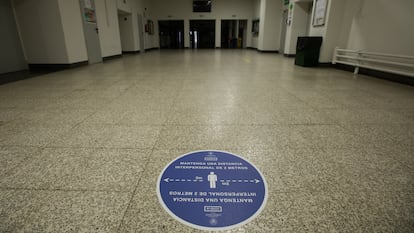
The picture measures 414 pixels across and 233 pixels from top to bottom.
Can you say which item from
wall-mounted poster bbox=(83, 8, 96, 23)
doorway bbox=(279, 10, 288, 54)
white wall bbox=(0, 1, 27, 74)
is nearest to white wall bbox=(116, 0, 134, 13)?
wall-mounted poster bbox=(83, 8, 96, 23)

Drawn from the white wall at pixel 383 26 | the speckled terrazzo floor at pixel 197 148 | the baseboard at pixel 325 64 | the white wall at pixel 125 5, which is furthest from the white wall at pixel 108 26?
the white wall at pixel 383 26

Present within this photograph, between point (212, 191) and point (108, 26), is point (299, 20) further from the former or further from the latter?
point (212, 191)

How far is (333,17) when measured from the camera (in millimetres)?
6156

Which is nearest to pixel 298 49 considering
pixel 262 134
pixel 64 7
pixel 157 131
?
pixel 262 134

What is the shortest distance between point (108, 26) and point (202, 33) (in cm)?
973

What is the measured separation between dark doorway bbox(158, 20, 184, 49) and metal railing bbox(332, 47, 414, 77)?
12.8 meters

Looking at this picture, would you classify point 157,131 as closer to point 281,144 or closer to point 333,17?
point 281,144

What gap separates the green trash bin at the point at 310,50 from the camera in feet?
21.4

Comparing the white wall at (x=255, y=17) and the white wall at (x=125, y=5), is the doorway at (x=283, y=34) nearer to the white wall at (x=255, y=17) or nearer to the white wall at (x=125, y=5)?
the white wall at (x=255, y=17)

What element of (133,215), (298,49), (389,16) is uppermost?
(389,16)

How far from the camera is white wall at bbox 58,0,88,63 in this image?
5.64m

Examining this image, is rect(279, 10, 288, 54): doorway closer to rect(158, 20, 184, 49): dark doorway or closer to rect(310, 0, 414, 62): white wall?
rect(310, 0, 414, 62): white wall

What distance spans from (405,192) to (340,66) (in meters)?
6.17

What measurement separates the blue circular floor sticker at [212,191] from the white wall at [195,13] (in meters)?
15.9
